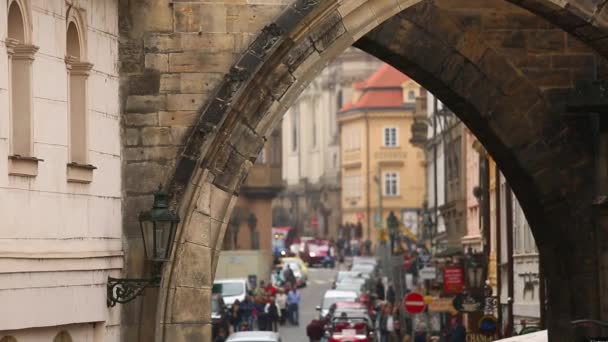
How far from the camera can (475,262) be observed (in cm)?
3912

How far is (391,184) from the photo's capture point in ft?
467

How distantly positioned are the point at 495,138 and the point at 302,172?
15002cm

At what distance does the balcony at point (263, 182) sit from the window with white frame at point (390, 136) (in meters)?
60.4

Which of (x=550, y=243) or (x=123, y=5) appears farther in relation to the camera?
(x=550, y=243)

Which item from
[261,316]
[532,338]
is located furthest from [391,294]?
[532,338]

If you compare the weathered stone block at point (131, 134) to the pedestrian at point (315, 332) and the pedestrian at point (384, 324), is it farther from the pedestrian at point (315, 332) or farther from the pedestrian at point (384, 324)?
the pedestrian at point (315, 332)

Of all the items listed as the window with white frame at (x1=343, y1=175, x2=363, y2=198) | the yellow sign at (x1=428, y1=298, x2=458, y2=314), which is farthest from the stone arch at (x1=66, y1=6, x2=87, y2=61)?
the window with white frame at (x1=343, y1=175, x2=363, y2=198)

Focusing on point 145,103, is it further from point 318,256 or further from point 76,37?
point 318,256

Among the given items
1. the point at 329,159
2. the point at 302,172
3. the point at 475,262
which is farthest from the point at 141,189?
the point at 302,172

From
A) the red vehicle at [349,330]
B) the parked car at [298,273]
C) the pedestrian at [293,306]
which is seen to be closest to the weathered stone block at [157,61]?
the red vehicle at [349,330]

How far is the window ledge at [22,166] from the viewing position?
48.3 feet

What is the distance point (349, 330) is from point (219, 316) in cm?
461

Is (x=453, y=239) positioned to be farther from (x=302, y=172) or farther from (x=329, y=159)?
(x=302, y=172)

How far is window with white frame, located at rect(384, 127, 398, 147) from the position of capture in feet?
455
